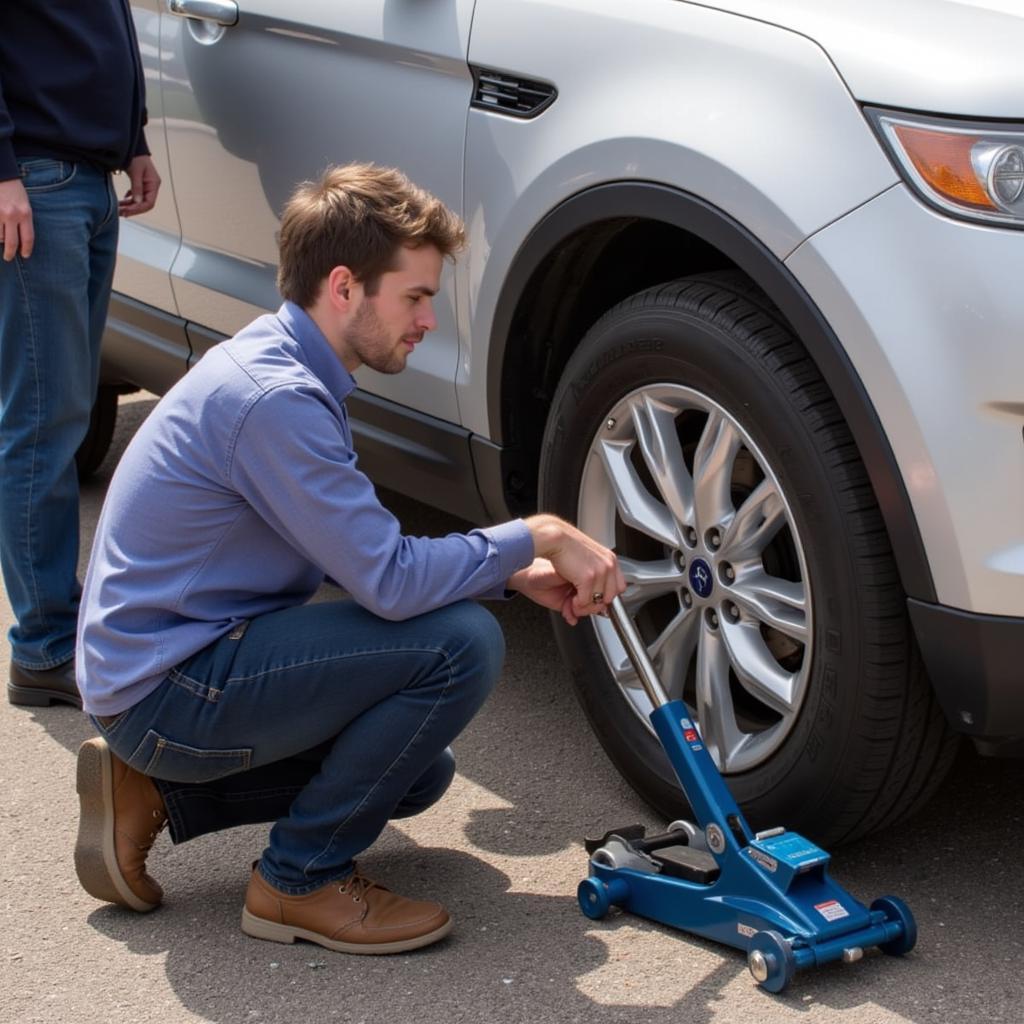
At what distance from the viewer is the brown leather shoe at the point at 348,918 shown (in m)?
2.78

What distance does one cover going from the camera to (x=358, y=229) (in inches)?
107

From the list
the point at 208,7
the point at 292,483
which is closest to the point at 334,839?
the point at 292,483

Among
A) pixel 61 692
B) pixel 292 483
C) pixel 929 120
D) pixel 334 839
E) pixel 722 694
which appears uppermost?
pixel 929 120

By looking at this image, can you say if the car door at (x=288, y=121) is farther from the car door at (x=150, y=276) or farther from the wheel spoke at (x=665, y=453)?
the wheel spoke at (x=665, y=453)

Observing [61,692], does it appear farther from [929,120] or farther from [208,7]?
[929,120]

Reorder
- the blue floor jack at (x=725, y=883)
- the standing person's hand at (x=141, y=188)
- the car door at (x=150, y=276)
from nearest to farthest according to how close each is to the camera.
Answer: the blue floor jack at (x=725, y=883)
the standing person's hand at (x=141, y=188)
the car door at (x=150, y=276)

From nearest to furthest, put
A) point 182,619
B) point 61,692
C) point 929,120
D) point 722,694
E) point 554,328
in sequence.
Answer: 1. point 929,120
2. point 182,619
3. point 722,694
4. point 554,328
5. point 61,692


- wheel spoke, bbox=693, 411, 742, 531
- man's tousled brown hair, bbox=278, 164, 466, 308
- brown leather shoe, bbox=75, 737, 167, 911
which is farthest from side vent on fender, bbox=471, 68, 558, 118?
brown leather shoe, bbox=75, 737, 167, 911

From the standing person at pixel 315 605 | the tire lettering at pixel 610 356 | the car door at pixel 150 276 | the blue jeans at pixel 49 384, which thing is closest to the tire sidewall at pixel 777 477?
the tire lettering at pixel 610 356

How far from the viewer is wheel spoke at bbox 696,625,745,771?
2961 mm

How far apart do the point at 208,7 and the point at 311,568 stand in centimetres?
154

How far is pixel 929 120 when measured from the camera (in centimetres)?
245

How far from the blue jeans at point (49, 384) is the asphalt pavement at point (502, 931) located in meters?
0.37

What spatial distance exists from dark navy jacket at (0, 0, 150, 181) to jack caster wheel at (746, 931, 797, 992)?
79.6 inches
